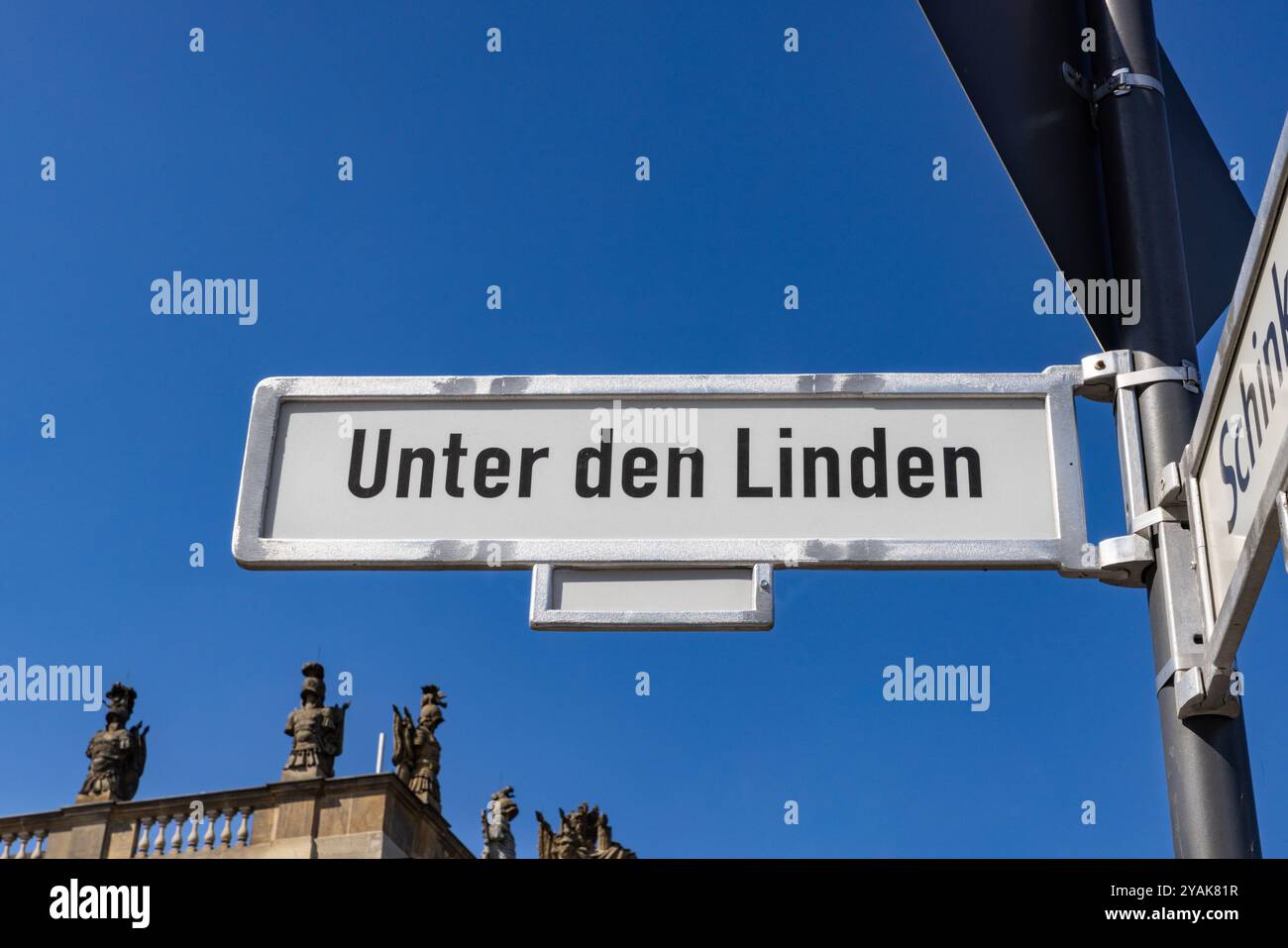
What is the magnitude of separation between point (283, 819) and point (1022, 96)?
23.3 meters

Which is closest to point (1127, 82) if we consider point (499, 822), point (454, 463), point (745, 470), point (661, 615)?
point (745, 470)

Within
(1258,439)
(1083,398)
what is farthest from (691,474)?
(1258,439)

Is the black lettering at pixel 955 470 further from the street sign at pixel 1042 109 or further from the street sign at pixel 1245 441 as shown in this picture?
the street sign at pixel 1245 441

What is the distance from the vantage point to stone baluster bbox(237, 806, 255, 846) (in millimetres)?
24141

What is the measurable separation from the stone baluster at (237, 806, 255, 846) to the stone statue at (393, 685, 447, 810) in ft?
11.0

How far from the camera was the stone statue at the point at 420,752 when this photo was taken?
2752 cm

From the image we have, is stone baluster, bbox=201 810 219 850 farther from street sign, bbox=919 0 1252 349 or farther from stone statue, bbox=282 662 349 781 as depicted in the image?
street sign, bbox=919 0 1252 349

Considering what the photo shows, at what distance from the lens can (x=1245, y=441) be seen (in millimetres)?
2342

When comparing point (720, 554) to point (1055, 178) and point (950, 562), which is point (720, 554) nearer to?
point (950, 562)

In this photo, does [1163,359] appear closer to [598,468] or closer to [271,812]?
A: [598,468]

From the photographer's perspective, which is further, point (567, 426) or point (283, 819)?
point (283, 819)

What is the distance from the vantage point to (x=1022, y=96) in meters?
3.15

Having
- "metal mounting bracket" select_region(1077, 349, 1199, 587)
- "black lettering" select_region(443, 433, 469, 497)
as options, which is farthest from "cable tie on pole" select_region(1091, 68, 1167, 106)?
"black lettering" select_region(443, 433, 469, 497)

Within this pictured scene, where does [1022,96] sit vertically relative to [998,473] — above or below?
above
